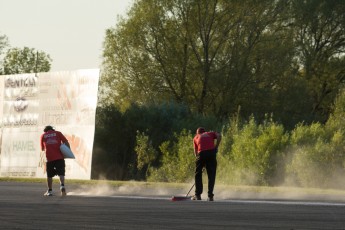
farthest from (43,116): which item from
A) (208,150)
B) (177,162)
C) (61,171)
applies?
(208,150)

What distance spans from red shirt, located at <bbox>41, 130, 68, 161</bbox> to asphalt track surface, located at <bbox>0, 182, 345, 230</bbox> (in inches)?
98.2

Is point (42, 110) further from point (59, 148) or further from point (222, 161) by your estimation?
point (59, 148)

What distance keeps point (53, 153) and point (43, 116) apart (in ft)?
56.1

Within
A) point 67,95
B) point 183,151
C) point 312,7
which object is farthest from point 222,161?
point 312,7

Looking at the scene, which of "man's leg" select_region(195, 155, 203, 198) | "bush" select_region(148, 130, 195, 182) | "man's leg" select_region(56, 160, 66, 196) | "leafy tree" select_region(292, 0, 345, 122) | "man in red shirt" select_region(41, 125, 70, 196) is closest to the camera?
"man's leg" select_region(195, 155, 203, 198)

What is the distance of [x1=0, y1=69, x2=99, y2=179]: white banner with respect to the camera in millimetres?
48312

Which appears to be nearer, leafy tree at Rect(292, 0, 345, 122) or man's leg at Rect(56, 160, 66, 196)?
man's leg at Rect(56, 160, 66, 196)

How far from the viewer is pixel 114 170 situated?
56.6 m

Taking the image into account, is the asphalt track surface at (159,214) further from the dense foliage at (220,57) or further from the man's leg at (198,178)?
the dense foliage at (220,57)

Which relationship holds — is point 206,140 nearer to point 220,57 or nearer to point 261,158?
point 261,158

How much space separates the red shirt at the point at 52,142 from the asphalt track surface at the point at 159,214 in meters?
2.49

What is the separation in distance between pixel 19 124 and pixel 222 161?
9.85 m

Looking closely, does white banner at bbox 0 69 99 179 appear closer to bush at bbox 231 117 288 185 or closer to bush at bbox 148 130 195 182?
bush at bbox 148 130 195 182

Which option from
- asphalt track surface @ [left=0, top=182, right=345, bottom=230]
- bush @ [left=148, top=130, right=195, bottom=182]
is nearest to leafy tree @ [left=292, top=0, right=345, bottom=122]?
bush @ [left=148, top=130, right=195, bottom=182]
